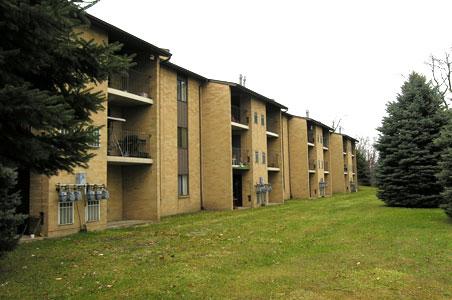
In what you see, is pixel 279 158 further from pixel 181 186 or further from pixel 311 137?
pixel 181 186

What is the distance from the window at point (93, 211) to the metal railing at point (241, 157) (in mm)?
14398

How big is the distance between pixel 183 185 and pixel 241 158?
24.0 ft

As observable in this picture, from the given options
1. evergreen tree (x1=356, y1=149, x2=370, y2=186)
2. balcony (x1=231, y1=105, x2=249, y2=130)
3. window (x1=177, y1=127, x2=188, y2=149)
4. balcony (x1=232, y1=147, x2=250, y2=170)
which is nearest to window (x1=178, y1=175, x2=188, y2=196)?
window (x1=177, y1=127, x2=188, y2=149)

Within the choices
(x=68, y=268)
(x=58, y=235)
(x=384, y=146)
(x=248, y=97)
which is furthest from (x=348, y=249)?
(x=248, y=97)

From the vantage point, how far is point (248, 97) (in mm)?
34219

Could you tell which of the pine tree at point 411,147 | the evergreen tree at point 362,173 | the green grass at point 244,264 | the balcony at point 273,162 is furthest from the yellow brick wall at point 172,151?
the evergreen tree at point 362,173

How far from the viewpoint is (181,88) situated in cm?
2769

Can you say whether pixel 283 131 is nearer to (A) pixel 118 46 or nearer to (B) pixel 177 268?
(B) pixel 177 268

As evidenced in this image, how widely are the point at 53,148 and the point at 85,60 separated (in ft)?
4.27

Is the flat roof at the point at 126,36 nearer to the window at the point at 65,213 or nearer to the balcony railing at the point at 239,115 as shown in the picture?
the window at the point at 65,213

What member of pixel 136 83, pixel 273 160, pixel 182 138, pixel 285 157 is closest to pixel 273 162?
pixel 273 160

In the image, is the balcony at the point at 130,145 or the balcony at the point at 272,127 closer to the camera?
the balcony at the point at 130,145

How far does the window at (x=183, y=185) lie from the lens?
2703cm

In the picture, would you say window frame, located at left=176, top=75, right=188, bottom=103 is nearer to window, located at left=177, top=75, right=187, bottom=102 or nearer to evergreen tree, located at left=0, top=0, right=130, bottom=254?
window, located at left=177, top=75, right=187, bottom=102
